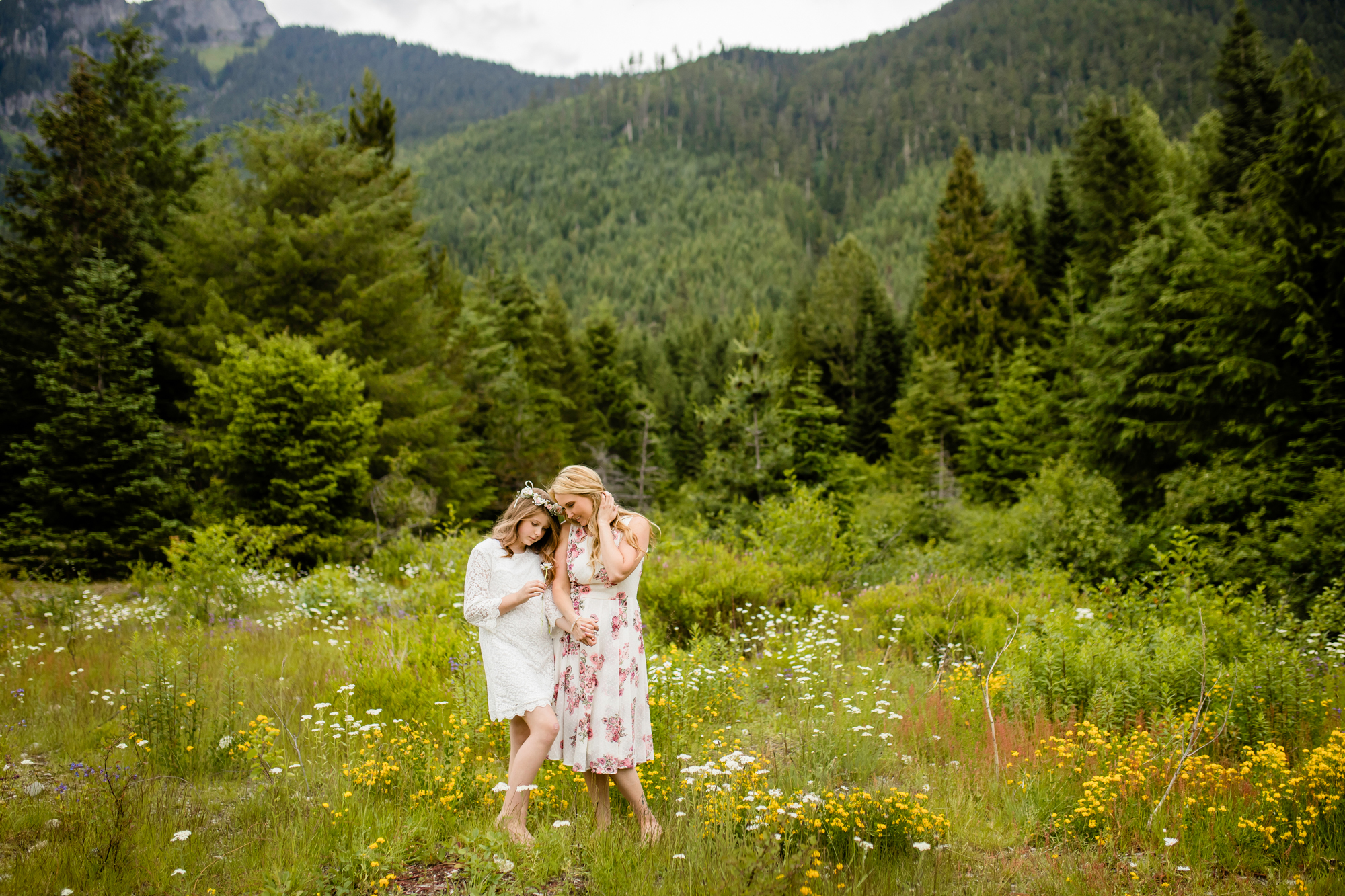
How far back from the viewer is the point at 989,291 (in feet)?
87.9

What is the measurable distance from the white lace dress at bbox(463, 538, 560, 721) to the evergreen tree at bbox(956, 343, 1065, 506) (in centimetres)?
1906

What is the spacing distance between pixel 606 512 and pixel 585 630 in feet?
1.99

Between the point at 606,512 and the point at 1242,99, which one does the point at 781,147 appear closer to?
the point at 1242,99

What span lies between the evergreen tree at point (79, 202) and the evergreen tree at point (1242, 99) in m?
27.6

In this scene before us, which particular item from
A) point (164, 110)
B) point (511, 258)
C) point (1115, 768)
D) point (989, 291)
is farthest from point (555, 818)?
point (511, 258)

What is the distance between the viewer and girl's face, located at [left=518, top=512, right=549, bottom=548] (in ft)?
12.2

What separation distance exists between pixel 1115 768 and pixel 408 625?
6.26m

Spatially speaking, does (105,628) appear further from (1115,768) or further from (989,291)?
(989,291)

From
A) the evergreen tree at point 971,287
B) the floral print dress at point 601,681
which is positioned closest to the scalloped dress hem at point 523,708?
the floral print dress at point 601,681

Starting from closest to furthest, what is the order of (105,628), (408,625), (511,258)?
(408,625) → (105,628) → (511,258)

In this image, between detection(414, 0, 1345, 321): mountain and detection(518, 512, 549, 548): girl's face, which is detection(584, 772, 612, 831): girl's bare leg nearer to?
detection(518, 512, 549, 548): girl's face

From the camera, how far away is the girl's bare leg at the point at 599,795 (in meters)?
3.52

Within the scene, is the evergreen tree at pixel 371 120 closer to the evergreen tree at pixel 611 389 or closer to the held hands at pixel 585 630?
the evergreen tree at pixel 611 389

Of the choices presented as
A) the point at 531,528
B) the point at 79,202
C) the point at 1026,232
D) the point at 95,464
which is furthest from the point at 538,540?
the point at 1026,232
